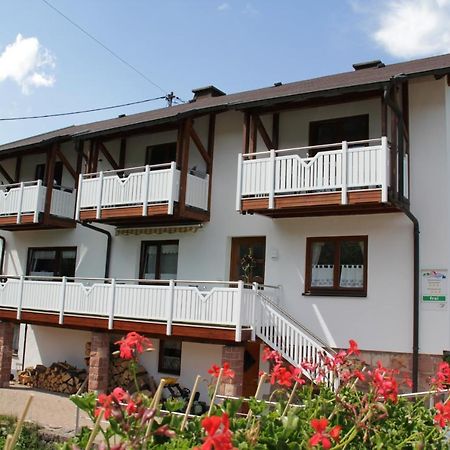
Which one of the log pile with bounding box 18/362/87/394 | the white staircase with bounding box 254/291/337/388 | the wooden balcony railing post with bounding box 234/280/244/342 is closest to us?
the white staircase with bounding box 254/291/337/388

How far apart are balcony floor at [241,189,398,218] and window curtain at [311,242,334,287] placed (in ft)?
2.80

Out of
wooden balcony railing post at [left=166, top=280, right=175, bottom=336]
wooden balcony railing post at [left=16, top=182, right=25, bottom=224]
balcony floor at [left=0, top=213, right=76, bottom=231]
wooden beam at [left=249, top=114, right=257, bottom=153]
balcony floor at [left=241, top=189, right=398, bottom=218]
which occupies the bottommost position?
wooden balcony railing post at [left=166, top=280, right=175, bottom=336]

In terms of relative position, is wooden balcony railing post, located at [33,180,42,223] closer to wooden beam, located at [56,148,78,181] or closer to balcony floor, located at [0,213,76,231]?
balcony floor, located at [0,213,76,231]

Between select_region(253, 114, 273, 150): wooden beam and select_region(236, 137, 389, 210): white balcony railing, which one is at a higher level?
select_region(253, 114, 273, 150): wooden beam

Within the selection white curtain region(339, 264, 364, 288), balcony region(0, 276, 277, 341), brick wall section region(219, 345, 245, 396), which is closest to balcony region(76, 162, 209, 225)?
balcony region(0, 276, 277, 341)

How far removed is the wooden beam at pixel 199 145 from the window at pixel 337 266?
3711 millimetres

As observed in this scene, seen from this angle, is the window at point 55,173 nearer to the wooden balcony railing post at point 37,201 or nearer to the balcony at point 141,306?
the wooden balcony railing post at point 37,201

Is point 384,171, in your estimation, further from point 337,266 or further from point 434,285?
point 337,266

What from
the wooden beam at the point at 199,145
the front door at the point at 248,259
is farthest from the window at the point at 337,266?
the wooden beam at the point at 199,145

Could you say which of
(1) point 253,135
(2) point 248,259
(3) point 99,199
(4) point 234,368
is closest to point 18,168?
(3) point 99,199

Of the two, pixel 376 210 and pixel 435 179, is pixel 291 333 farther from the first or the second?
pixel 435 179

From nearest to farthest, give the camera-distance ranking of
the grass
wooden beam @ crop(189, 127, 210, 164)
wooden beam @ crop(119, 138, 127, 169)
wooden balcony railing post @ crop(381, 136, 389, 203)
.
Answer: the grass, wooden balcony railing post @ crop(381, 136, 389, 203), wooden beam @ crop(189, 127, 210, 164), wooden beam @ crop(119, 138, 127, 169)

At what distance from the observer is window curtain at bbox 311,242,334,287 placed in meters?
13.0

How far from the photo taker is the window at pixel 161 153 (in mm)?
16312
